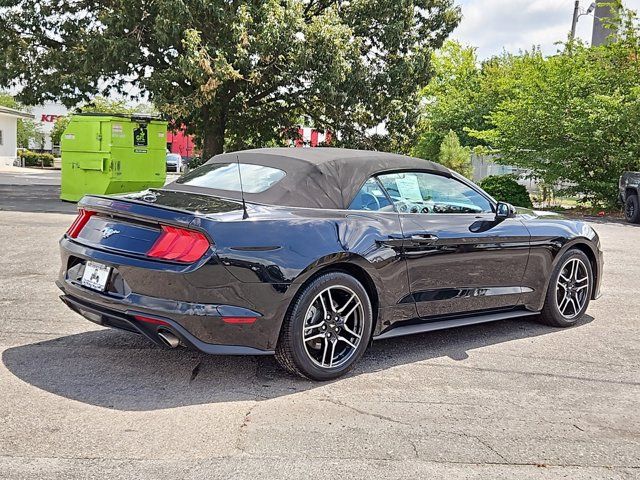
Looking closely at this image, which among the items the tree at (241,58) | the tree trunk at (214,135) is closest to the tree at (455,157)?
the tree at (241,58)

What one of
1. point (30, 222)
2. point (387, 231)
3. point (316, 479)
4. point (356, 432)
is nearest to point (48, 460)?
point (316, 479)

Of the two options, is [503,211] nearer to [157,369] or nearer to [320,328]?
[320,328]

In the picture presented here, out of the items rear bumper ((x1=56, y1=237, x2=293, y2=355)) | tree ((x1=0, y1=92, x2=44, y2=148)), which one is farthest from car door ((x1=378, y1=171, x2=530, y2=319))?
tree ((x1=0, y1=92, x2=44, y2=148))

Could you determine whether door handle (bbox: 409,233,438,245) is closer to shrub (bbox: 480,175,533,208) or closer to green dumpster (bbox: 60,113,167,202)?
green dumpster (bbox: 60,113,167,202)

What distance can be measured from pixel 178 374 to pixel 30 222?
31.2 ft

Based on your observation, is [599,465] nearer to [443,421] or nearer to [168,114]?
[443,421]

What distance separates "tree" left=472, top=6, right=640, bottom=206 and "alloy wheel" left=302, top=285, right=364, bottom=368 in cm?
1744

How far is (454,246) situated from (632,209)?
48.3ft

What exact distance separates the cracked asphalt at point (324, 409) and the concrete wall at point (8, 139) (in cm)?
4570

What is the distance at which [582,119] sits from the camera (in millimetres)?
20703

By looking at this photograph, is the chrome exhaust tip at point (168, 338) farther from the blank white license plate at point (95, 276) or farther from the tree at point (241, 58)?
the tree at point (241, 58)

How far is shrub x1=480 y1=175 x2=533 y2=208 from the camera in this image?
2138cm

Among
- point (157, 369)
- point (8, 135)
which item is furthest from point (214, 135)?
point (8, 135)

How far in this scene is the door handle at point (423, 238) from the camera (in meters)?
5.09
